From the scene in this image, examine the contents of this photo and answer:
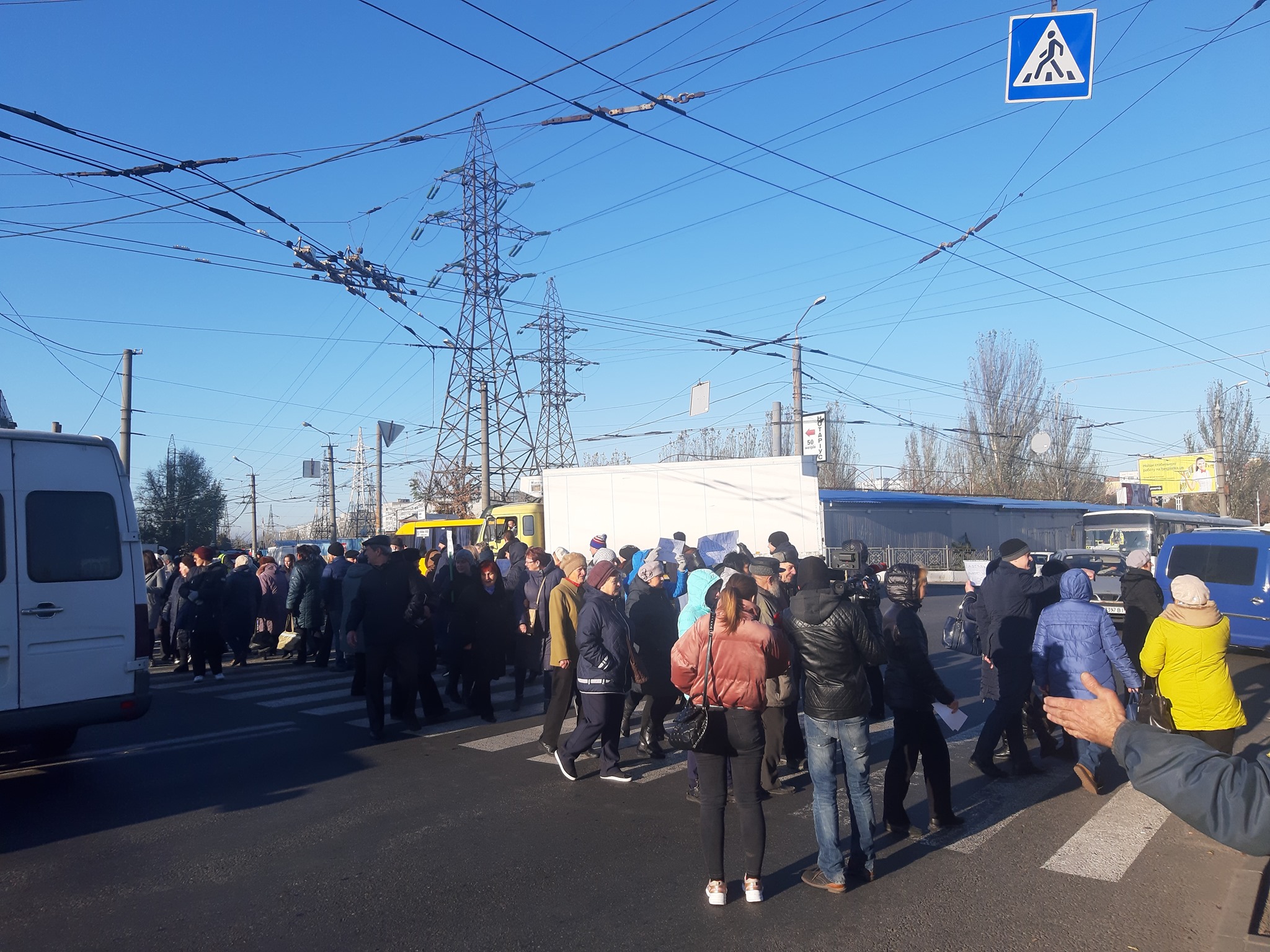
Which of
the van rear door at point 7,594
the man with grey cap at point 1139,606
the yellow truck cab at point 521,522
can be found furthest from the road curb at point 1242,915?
the yellow truck cab at point 521,522

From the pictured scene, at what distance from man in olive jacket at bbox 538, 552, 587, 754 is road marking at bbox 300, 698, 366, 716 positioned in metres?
3.52

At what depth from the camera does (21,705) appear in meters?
6.54

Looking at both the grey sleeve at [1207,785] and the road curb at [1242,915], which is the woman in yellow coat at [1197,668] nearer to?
the road curb at [1242,915]

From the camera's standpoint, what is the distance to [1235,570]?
520 inches

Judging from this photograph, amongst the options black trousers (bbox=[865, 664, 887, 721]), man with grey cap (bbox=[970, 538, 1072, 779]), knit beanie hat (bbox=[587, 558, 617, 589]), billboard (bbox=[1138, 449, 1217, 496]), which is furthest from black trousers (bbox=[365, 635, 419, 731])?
billboard (bbox=[1138, 449, 1217, 496])

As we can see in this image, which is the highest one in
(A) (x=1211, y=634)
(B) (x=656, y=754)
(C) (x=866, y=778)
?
(A) (x=1211, y=634)

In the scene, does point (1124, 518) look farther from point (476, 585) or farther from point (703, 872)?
point (703, 872)

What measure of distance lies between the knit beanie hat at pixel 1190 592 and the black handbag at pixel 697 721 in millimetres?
2938

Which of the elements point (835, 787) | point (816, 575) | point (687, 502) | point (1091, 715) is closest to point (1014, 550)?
point (816, 575)

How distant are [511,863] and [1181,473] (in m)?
→ 69.8

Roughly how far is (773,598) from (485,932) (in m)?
3.46

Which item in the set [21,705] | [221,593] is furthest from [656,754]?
[221,593]

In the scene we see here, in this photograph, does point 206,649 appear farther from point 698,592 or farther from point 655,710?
point 698,592

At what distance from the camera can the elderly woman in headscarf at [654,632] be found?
24.6 feet
